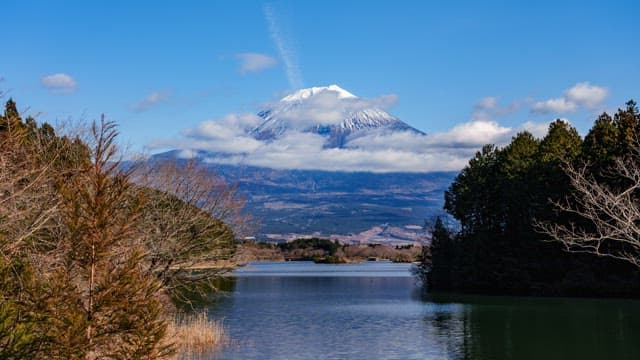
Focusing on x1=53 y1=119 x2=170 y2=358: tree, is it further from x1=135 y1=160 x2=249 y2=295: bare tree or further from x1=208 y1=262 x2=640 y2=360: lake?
x1=208 y1=262 x2=640 y2=360: lake

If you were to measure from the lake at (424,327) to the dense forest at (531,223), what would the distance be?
414 cm

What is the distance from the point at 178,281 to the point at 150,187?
12.4 feet

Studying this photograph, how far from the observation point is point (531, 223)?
69500 millimetres

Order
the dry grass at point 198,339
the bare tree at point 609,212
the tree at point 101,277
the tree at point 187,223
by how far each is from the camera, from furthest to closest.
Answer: the tree at point 187,223 < the dry grass at point 198,339 < the bare tree at point 609,212 < the tree at point 101,277

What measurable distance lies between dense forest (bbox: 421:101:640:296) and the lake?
4.14 metres

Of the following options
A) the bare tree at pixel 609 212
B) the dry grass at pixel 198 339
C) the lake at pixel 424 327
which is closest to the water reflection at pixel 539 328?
the lake at pixel 424 327

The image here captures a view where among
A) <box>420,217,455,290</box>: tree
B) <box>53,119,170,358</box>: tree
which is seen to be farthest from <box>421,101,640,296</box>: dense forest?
<box>53,119,170,358</box>: tree

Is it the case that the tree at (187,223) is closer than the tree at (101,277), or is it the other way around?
the tree at (101,277)

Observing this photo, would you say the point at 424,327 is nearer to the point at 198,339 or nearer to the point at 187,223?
the point at 198,339

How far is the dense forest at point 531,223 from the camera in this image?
62656mm

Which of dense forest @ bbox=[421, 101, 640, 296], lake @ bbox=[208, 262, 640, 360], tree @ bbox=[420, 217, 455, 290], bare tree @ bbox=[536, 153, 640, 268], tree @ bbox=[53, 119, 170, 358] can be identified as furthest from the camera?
tree @ bbox=[420, 217, 455, 290]

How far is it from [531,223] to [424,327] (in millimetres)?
28794

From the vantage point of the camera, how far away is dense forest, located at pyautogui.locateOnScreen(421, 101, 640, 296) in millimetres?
62656

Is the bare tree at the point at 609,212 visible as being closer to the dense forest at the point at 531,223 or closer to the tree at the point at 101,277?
the dense forest at the point at 531,223
